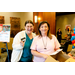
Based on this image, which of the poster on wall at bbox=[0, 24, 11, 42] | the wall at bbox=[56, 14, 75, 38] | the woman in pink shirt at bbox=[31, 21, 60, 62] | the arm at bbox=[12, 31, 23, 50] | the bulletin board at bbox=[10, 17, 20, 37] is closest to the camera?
the woman in pink shirt at bbox=[31, 21, 60, 62]

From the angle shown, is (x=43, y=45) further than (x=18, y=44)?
No

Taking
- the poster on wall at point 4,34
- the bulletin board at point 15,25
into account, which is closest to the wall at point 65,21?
the bulletin board at point 15,25

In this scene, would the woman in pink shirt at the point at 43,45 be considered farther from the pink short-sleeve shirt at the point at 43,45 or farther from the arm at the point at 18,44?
the arm at the point at 18,44

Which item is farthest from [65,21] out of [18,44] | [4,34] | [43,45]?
[43,45]

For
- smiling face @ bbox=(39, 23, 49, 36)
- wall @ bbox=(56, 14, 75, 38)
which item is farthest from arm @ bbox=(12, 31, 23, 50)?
wall @ bbox=(56, 14, 75, 38)

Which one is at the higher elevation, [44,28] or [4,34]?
[44,28]

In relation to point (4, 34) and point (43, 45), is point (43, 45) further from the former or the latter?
point (4, 34)

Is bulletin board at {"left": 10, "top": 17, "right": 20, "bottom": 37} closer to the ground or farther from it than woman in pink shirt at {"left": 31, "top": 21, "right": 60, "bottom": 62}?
farther from it

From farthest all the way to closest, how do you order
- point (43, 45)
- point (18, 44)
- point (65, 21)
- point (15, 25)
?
point (65, 21) < point (15, 25) < point (18, 44) < point (43, 45)

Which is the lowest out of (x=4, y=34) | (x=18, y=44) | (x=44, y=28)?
(x=18, y=44)

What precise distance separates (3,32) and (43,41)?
3.01ft

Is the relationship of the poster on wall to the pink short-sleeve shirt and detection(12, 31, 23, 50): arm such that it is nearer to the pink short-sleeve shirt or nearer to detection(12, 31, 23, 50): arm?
detection(12, 31, 23, 50): arm
